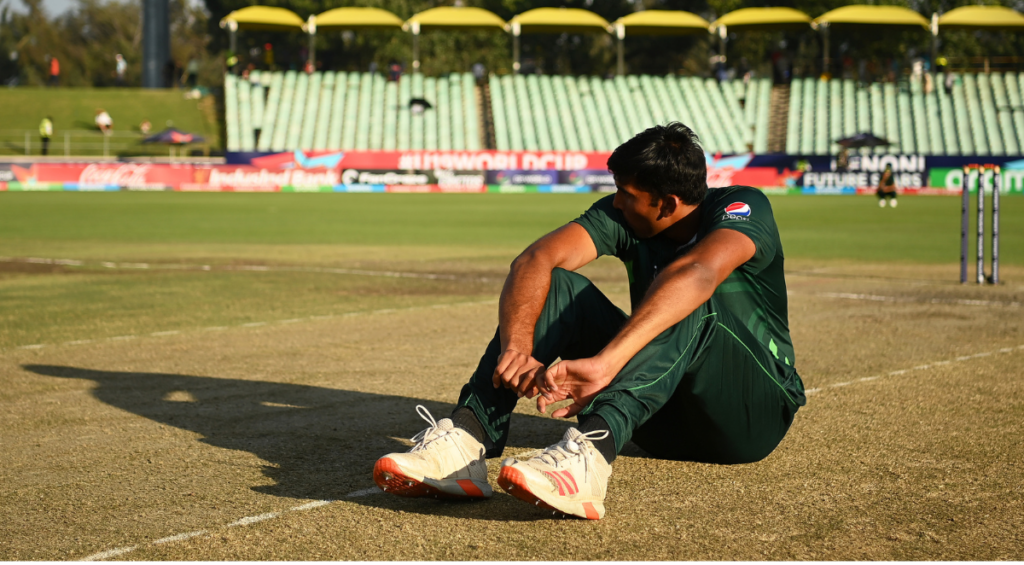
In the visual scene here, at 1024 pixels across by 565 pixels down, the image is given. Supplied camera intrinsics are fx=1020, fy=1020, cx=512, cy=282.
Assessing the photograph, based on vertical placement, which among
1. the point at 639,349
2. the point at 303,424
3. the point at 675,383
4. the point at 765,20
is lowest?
the point at 303,424

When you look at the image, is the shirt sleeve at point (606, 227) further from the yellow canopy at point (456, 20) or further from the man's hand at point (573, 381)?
the yellow canopy at point (456, 20)

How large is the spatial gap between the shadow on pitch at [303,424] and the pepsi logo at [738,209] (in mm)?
1399

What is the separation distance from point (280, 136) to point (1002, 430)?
42819 millimetres

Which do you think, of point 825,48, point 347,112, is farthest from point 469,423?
point 825,48

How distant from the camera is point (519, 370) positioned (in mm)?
3697

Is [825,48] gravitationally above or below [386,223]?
above

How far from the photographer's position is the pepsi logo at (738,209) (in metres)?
4.03

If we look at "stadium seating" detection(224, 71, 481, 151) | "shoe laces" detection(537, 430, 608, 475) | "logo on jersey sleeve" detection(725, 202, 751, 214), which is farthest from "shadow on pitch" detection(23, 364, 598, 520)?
"stadium seating" detection(224, 71, 481, 151)

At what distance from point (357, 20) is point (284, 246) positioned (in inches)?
1363

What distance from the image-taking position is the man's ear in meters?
4.11

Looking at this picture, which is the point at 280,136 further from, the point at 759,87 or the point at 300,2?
the point at 300,2

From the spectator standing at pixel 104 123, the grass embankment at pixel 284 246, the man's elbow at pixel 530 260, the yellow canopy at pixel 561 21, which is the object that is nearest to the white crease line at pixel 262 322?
the grass embankment at pixel 284 246

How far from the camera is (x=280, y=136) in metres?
45.3

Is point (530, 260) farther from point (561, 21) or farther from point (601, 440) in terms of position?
point (561, 21)
